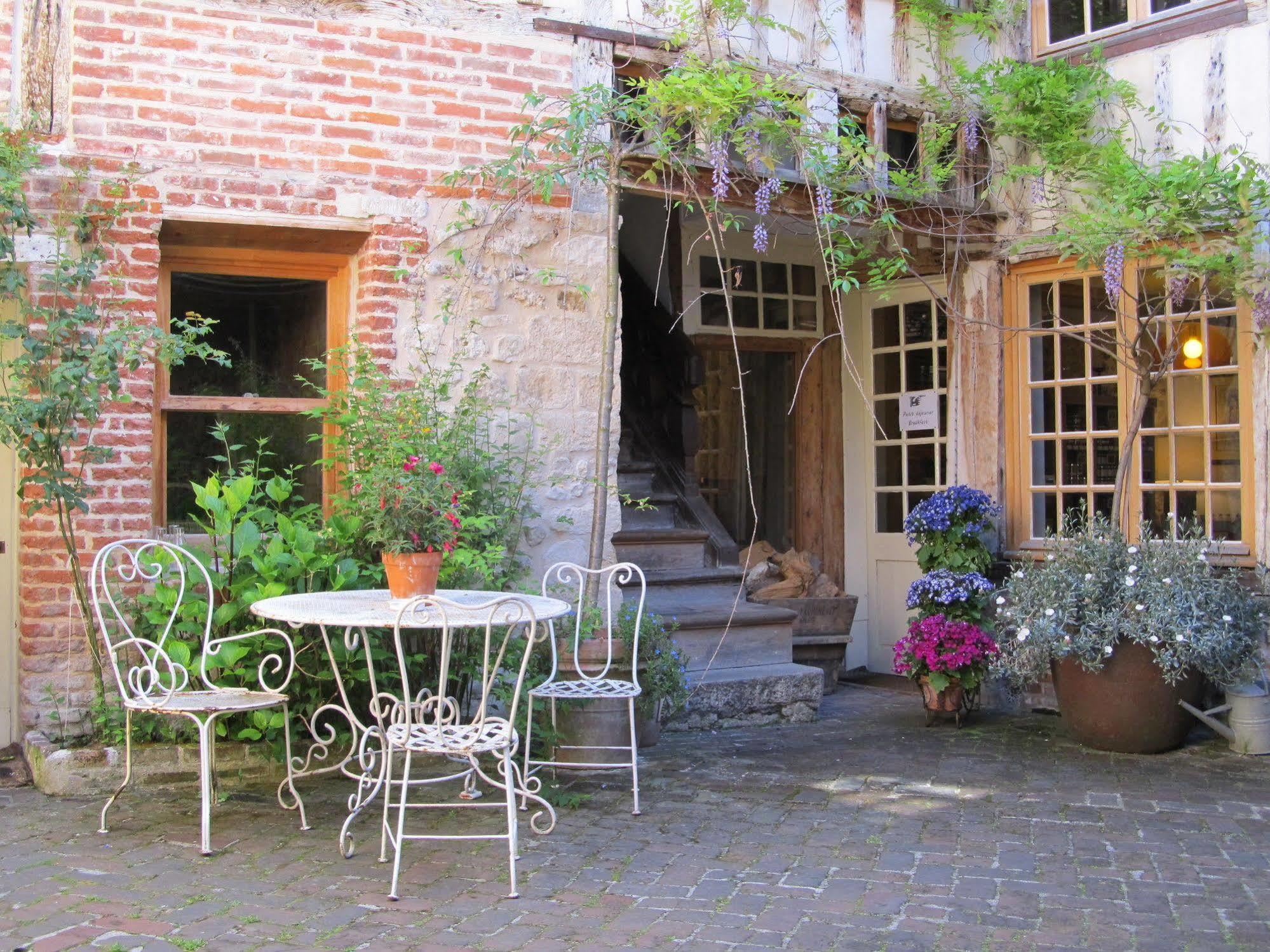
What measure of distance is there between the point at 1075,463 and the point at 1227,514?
0.84 m

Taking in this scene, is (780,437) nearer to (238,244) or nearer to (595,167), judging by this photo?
(595,167)

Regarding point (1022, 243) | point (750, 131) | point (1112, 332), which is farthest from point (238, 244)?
point (1112, 332)

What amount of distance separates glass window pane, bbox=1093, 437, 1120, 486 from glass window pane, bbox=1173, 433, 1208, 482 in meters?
0.30

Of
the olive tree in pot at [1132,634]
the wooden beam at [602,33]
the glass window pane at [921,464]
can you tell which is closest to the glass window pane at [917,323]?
the glass window pane at [921,464]

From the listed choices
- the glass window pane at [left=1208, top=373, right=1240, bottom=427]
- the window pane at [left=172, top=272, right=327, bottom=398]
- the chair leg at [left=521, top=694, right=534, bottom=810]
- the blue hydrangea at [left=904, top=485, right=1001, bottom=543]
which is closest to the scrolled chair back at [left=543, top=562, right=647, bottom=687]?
the chair leg at [left=521, top=694, right=534, bottom=810]

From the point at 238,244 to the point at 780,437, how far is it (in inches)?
180

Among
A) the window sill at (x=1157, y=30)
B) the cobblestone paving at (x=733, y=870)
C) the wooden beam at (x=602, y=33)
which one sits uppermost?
the window sill at (x=1157, y=30)

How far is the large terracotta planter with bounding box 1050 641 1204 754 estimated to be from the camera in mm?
5363

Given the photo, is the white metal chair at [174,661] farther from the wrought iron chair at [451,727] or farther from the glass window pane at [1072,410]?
the glass window pane at [1072,410]

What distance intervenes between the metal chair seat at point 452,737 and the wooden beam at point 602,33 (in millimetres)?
3444

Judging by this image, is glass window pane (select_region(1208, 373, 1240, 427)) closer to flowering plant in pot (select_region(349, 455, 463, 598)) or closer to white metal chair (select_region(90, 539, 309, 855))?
flowering plant in pot (select_region(349, 455, 463, 598))

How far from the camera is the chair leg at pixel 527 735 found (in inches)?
177

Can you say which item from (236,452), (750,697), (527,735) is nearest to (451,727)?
(527,735)

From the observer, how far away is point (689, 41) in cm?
596
